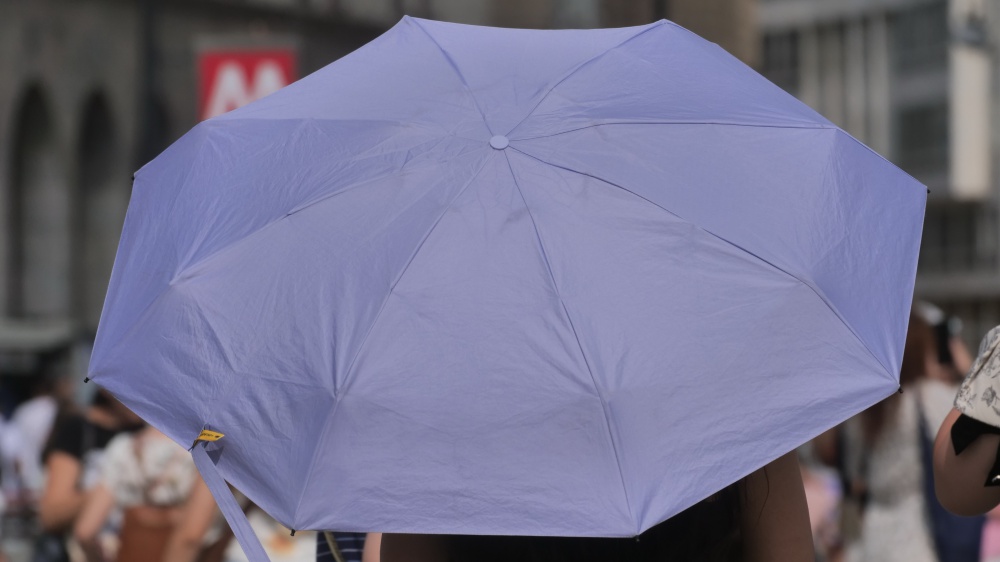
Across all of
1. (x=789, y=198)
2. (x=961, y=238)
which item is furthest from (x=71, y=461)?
(x=961, y=238)

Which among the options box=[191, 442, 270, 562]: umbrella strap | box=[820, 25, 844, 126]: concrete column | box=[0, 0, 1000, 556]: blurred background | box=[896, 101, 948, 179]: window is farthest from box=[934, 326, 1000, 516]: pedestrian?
box=[820, 25, 844, 126]: concrete column

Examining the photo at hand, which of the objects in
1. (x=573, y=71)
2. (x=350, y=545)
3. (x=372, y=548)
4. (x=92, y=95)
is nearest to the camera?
(x=573, y=71)

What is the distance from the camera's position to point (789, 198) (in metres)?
2.95

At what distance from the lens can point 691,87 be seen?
3.12m

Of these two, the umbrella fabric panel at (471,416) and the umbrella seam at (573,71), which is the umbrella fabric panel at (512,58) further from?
the umbrella fabric panel at (471,416)

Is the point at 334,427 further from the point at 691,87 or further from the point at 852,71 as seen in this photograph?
the point at 852,71

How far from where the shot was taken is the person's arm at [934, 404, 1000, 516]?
108 inches

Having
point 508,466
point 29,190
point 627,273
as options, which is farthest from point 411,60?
point 29,190

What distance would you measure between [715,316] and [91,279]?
29.7 m

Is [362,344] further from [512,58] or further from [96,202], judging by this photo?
[96,202]

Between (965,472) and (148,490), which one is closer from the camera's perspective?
(965,472)

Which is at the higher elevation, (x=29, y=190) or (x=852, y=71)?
(x=29, y=190)

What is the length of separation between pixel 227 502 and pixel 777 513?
3.14ft

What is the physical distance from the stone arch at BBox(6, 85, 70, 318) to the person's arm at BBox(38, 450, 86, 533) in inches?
860
